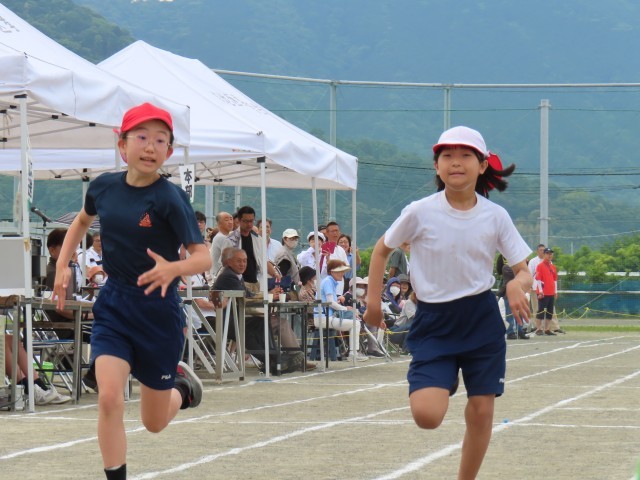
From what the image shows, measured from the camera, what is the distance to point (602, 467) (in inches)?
322

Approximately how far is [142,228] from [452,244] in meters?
1.45

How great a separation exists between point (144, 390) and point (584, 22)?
511 ft

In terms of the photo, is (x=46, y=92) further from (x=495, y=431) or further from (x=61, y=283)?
(x=61, y=283)

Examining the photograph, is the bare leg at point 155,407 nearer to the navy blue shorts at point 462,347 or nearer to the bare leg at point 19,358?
the navy blue shorts at point 462,347

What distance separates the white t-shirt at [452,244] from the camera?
6664 millimetres

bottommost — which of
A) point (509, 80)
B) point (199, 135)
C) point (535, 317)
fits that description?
point (535, 317)

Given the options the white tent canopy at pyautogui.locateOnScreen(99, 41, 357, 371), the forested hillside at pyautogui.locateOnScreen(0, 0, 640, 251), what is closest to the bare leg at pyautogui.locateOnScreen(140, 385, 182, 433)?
the white tent canopy at pyautogui.locateOnScreen(99, 41, 357, 371)

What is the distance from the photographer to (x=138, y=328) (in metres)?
6.53

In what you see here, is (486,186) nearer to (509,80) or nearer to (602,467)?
(602,467)

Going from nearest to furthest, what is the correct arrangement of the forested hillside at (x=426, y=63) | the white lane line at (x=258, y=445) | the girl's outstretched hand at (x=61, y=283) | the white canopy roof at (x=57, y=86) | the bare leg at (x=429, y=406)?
the bare leg at (x=429, y=406) → the girl's outstretched hand at (x=61, y=283) → the white lane line at (x=258, y=445) → the white canopy roof at (x=57, y=86) → the forested hillside at (x=426, y=63)

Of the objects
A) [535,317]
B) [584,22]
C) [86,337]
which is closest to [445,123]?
[535,317]

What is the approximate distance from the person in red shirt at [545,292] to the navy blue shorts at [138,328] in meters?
26.8

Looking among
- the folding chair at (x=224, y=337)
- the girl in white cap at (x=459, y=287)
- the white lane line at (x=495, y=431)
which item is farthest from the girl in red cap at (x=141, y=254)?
the folding chair at (x=224, y=337)

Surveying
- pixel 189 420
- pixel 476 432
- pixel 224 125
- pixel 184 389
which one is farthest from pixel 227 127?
pixel 476 432
